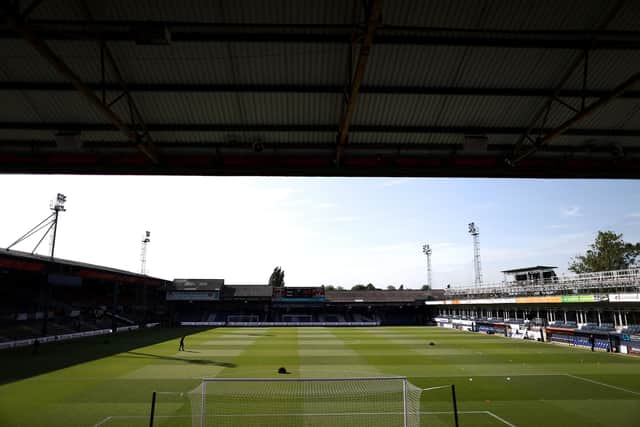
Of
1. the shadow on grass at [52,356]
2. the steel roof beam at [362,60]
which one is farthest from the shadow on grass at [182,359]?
the steel roof beam at [362,60]

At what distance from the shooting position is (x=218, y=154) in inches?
490

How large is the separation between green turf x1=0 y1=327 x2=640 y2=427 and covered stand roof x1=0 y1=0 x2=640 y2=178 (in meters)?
8.68

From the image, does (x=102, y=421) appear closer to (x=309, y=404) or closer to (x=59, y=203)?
(x=309, y=404)

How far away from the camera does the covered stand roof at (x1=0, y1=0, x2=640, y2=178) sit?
8836mm

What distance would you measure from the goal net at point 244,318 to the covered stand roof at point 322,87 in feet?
227

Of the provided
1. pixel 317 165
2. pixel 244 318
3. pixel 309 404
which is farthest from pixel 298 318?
pixel 317 165

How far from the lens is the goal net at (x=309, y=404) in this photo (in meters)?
13.8

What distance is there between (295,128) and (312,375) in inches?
621

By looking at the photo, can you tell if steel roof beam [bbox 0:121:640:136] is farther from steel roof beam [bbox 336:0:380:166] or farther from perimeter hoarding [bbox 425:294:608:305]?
perimeter hoarding [bbox 425:294:608:305]

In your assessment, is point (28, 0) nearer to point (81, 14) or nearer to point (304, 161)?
point (81, 14)

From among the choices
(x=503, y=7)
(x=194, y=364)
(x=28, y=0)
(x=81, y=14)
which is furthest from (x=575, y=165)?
(x=194, y=364)

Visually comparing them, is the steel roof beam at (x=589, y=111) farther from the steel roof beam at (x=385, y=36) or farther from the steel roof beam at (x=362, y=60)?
the steel roof beam at (x=362, y=60)

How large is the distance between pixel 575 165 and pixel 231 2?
428 inches

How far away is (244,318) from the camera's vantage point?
78.6 meters
